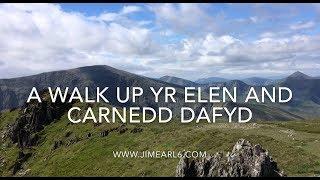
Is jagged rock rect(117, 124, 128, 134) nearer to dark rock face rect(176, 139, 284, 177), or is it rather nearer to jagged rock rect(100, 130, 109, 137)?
jagged rock rect(100, 130, 109, 137)

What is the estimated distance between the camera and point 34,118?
479 feet

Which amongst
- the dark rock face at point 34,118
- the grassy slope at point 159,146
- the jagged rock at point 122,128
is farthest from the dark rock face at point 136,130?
the dark rock face at point 34,118

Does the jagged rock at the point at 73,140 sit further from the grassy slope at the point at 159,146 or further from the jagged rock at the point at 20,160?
the jagged rock at the point at 20,160

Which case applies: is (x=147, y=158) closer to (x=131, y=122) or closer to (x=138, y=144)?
(x=138, y=144)

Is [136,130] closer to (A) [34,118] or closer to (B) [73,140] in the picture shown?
(B) [73,140]

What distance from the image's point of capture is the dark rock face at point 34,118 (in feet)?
466

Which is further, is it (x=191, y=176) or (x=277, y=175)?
(x=191, y=176)

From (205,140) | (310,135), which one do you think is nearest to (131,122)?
(205,140)

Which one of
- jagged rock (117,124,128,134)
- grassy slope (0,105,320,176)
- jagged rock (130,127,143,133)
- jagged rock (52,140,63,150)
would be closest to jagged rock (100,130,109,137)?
grassy slope (0,105,320,176)

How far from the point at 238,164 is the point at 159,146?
4197 cm

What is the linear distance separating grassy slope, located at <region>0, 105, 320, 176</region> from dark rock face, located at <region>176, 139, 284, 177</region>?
8.87 meters

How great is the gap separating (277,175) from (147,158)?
3685 centimetres

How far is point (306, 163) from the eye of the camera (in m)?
57.8

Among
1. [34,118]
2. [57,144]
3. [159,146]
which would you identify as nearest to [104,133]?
[57,144]
